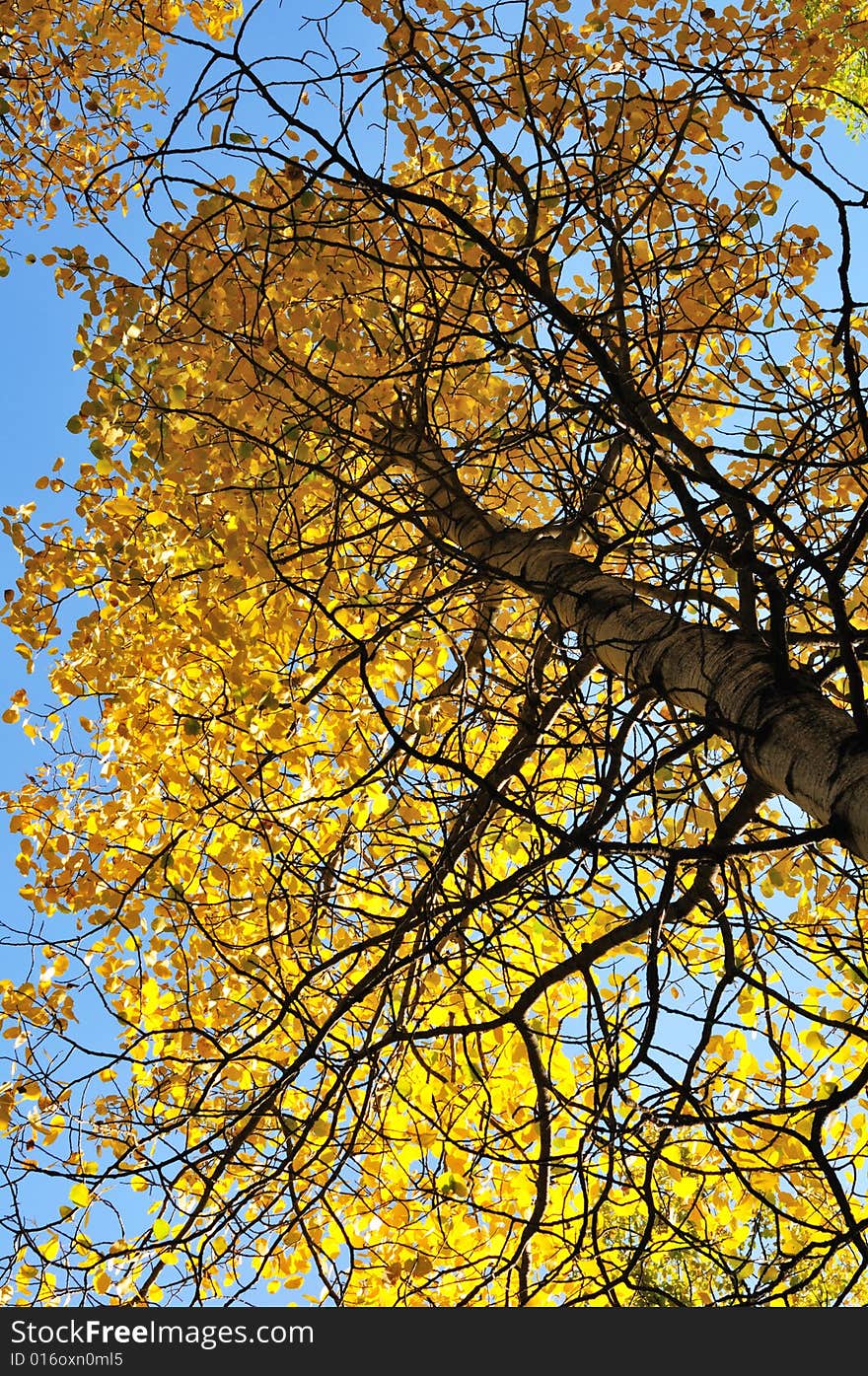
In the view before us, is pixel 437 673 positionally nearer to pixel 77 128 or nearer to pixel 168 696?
pixel 168 696

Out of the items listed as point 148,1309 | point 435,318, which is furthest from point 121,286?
point 148,1309

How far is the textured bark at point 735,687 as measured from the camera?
1307mm

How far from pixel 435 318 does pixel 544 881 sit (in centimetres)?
140

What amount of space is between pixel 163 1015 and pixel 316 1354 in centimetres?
171

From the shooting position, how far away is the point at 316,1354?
1806mm

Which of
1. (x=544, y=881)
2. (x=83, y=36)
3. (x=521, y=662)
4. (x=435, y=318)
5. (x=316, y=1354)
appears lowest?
(x=316, y=1354)

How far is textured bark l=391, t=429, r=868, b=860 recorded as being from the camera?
1.31 m

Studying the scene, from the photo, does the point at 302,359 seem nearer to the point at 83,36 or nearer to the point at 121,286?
the point at 121,286

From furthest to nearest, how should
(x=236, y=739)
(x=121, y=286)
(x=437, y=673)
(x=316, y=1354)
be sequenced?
(x=437, y=673)
(x=236, y=739)
(x=121, y=286)
(x=316, y=1354)

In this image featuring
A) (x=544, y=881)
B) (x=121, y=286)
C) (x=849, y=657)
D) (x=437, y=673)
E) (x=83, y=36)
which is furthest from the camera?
(x=83, y=36)

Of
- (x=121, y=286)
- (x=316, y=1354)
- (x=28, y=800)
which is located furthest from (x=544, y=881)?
(x=121, y=286)

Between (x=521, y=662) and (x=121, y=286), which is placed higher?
(x=121, y=286)

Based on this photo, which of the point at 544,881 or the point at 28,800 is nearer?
the point at 544,881

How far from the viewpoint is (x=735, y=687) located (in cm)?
157
